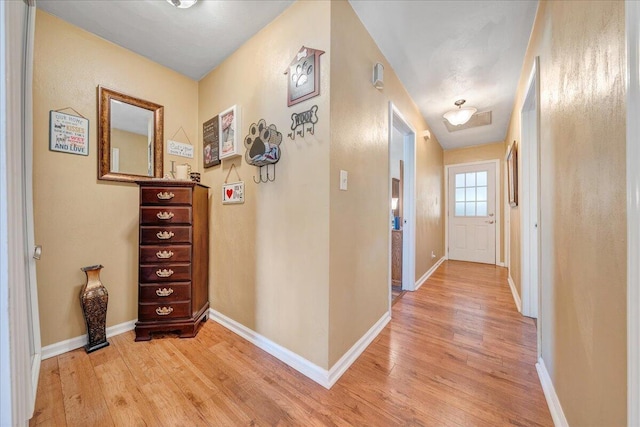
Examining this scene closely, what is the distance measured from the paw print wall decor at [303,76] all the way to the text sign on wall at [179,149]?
1388 millimetres

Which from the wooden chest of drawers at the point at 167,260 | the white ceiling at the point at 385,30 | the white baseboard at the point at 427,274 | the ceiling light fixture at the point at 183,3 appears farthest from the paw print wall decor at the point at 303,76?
the white baseboard at the point at 427,274


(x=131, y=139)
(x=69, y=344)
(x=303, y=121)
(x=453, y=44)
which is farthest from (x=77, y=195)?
(x=453, y=44)

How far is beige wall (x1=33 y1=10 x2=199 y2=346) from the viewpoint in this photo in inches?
62.6

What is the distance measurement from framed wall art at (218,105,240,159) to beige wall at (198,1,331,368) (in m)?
0.06

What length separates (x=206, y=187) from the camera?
215cm

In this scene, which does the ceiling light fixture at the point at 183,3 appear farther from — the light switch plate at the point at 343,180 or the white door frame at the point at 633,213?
the white door frame at the point at 633,213

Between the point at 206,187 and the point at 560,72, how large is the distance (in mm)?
2580

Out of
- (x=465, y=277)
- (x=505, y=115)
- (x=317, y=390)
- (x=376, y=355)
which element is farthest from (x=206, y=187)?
(x=505, y=115)

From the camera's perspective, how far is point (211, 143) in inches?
87.1

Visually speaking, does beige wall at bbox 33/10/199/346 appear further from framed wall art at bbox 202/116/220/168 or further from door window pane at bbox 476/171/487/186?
door window pane at bbox 476/171/487/186

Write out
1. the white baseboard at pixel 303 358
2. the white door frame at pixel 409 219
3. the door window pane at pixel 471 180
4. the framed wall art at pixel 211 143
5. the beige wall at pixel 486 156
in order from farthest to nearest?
the door window pane at pixel 471 180 < the beige wall at pixel 486 156 < the white door frame at pixel 409 219 < the framed wall art at pixel 211 143 < the white baseboard at pixel 303 358

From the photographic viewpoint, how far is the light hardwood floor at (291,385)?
1.13 m

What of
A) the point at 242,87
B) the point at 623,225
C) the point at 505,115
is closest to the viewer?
the point at 623,225

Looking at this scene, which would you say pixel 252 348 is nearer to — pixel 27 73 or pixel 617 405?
pixel 617 405
